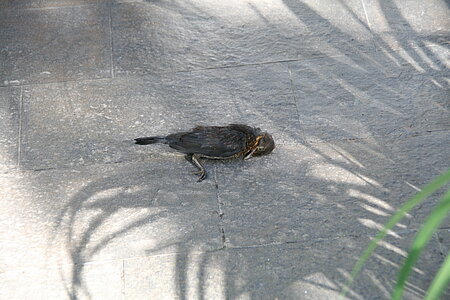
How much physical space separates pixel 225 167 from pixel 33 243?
126 cm

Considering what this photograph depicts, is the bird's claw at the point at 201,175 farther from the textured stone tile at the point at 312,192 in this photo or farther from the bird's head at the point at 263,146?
the bird's head at the point at 263,146

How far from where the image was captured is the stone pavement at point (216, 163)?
11.0ft

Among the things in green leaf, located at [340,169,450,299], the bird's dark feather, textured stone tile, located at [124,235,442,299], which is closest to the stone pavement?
textured stone tile, located at [124,235,442,299]

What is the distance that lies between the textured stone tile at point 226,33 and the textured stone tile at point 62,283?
170cm

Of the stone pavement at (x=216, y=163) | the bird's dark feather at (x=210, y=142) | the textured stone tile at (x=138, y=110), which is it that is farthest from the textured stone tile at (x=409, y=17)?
the bird's dark feather at (x=210, y=142)

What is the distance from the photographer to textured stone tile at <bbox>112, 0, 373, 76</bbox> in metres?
4.61

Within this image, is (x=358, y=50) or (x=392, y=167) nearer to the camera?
(x=392, y=167)

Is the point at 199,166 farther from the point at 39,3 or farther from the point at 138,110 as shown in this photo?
the point at 39,3

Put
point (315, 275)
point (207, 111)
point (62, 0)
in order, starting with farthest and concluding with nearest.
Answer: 1. point (62, 0)
2. point (207, 111)
3. point (315, 275)

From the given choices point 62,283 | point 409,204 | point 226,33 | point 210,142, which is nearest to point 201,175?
point 210,142

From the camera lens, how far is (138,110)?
13.9 feet

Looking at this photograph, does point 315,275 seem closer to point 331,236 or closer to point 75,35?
point 331,236

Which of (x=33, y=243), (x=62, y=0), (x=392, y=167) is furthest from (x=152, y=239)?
(x=62, y=0)

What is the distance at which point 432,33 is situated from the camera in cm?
470
